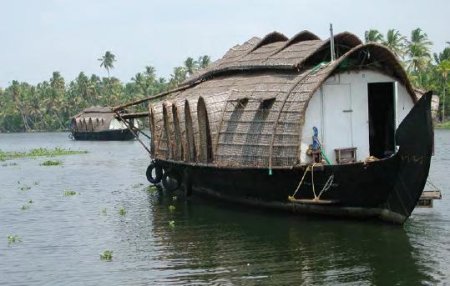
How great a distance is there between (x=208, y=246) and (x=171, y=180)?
25.0ft

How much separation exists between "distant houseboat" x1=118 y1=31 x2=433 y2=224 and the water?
61 centimetres

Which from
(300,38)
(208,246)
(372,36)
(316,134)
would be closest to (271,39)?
(300,38)

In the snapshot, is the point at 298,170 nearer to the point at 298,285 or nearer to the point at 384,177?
the point at 384,177

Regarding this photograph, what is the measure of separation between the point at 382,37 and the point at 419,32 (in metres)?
3.25

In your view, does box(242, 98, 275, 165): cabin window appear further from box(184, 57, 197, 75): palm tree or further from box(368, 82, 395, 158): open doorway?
box(184, 57, 197, 75): palm tree

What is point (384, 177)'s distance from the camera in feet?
37.3

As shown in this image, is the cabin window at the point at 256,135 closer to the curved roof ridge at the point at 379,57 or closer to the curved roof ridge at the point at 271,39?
the curved roof ridge at the point at 379,57

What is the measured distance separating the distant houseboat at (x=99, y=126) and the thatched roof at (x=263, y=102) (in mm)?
43313

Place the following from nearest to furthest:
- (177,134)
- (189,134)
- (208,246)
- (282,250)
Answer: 1. (282,250)
2. (208,246)
3. (189,134)
4. (177,134)

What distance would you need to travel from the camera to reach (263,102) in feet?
44.0

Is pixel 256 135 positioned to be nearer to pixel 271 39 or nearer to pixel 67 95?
pixel 271 39

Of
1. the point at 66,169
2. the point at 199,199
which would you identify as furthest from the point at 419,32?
the point at 199,199

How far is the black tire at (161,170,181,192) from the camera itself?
59.1 ft

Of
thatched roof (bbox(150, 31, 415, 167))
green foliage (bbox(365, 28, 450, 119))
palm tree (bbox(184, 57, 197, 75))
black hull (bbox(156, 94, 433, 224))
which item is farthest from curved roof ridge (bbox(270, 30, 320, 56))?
palm tree (bbox(184, 57, 197, 75))
